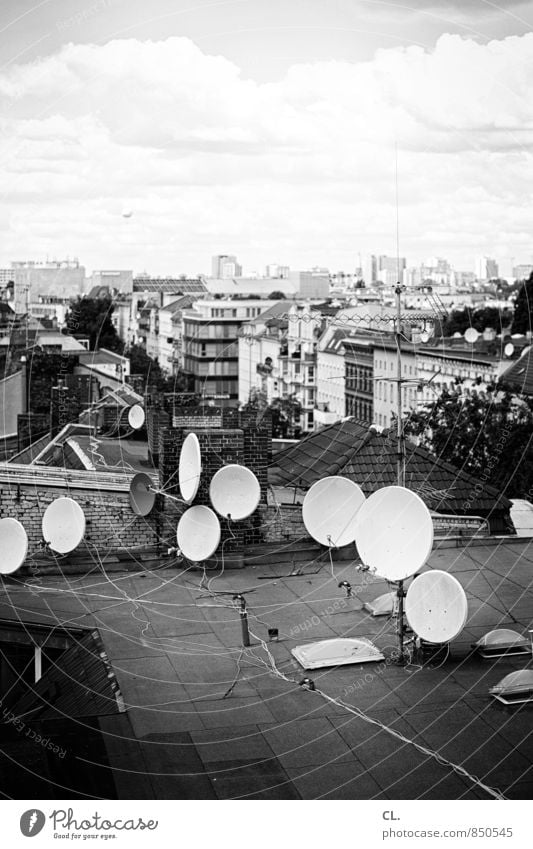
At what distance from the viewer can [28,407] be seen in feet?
54.7

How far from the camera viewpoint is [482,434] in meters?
20.7

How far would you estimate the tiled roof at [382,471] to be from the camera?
8.71 metres

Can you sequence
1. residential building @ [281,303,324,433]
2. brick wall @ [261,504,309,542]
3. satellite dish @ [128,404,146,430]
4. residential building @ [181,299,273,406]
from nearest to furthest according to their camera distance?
brick wall @ [261,504,309,542] < satellite dish @ [128,404,146,430] < residential building @ [281,303,324,433] < residential building @ [181,299,273,406]

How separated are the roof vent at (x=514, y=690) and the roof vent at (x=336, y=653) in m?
0.65

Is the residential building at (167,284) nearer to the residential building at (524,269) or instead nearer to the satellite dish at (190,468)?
the residential building at (524,269)

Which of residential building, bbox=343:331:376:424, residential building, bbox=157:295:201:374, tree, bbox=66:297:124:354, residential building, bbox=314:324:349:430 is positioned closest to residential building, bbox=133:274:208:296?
residential building, bbox=157:295:201:374

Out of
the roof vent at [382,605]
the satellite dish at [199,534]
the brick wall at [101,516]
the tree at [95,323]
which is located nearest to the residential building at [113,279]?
the tree at [95,323]

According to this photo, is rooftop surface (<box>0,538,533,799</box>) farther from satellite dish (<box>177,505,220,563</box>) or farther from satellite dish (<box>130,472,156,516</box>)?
satellite dish (<box>130,472,156,516</box>)

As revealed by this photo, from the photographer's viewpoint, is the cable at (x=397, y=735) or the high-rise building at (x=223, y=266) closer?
the cable at (x=397, y=735)

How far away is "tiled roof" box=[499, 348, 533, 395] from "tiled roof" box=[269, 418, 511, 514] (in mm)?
15244

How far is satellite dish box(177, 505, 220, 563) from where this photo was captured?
7242 mm

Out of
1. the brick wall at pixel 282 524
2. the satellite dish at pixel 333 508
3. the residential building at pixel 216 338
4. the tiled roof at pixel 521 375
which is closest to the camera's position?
the satellite dish at pixel 333 508

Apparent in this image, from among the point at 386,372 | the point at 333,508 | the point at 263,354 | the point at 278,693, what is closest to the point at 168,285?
the point at 263,354
